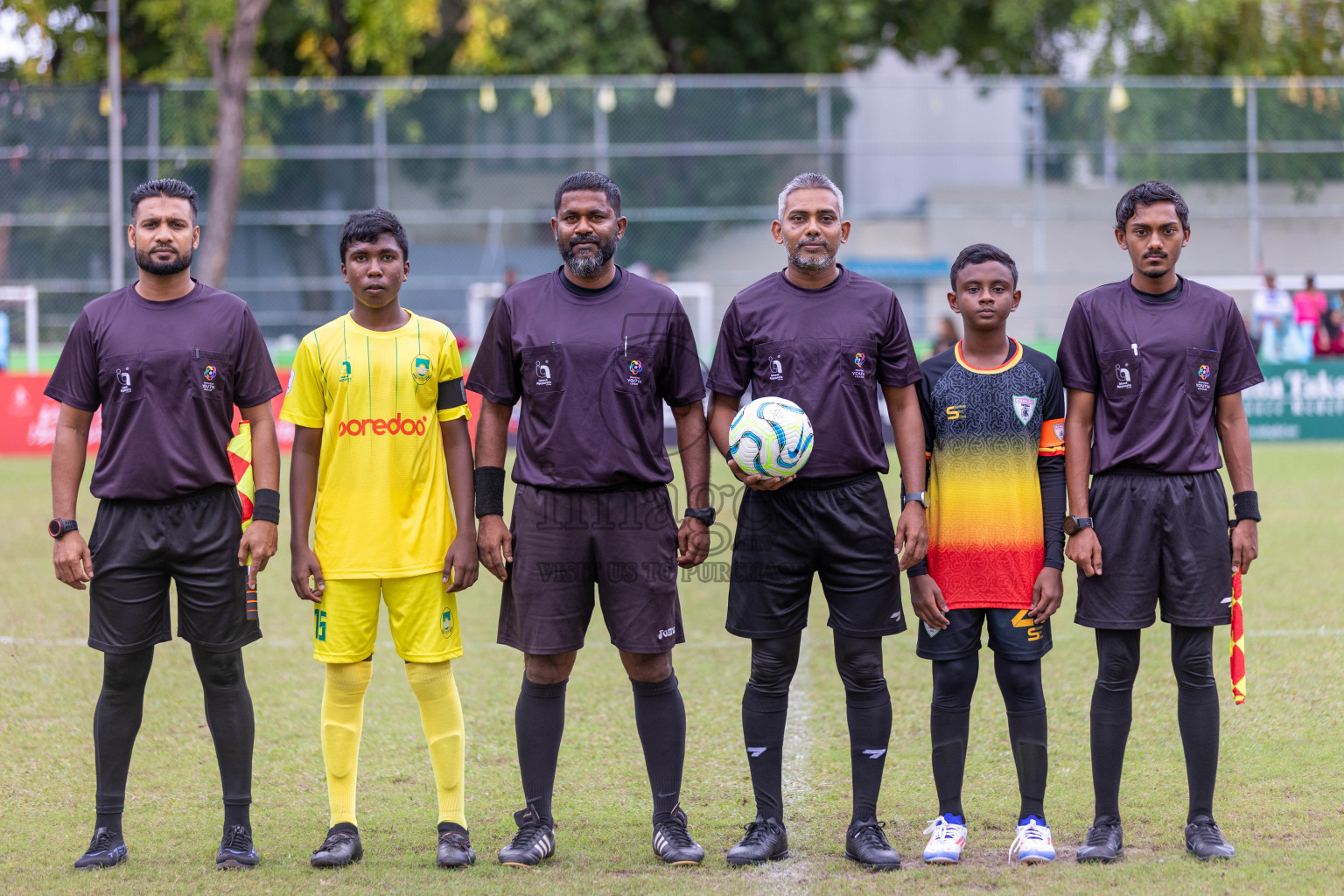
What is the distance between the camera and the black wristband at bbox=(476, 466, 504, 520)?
4.57 m

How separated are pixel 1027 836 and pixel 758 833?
0.89 meters

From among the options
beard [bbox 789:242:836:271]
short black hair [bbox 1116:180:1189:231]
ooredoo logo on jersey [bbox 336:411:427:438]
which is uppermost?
short black hair [bbox 1116:180:1189:231]

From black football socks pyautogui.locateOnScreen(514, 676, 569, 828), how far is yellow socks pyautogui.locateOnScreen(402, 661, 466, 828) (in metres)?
0.22

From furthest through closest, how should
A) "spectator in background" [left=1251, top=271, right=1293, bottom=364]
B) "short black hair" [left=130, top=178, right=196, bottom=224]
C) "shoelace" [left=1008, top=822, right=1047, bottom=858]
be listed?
"spectator in background" [left=1251, top=271, right=1293, bottom=364] < "short black hair" [left=130, top=178, right=196, bottom=224] < "shoelace" [left=1008, top=822, right=1047, bottom=858]

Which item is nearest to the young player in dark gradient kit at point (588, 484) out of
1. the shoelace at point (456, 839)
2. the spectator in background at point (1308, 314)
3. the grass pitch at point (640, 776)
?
the shoelace at point (456, 839)

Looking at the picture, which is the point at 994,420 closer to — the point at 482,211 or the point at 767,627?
the point at 767,627

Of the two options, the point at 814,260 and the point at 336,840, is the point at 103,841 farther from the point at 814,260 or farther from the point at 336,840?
the point at 814,260

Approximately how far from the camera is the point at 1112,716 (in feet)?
14.7

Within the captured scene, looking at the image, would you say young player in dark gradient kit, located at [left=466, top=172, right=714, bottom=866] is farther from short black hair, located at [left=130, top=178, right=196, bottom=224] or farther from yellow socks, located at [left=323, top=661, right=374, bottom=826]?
short black hair, located at [left=130, top=178, right=196, bottom=224]

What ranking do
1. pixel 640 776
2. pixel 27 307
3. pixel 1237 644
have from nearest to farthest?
pixel 1237 644 → pixel 640 776 → pixel 27 307

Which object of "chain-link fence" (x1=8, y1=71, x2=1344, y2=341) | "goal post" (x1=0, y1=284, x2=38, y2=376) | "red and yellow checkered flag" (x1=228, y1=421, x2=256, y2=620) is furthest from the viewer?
"chain-link fence" (x1=8, y1=71, x2=1344, y2=341)

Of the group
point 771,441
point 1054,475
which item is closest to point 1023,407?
point 1054,475

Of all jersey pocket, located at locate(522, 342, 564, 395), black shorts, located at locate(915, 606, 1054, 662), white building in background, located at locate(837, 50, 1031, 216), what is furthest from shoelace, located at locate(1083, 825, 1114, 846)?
white building in background, located at locate(837, 50, 1031, 216)

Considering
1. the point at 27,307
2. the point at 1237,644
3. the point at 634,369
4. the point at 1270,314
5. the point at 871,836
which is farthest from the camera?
the point at 27,307
